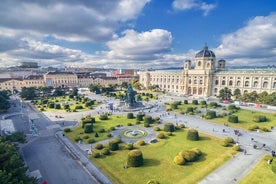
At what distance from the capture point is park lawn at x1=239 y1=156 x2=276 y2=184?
880 inches

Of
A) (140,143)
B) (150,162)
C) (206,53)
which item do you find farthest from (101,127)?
(206,53)

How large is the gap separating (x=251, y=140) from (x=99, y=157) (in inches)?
1206

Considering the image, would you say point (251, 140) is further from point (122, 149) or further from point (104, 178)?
point (104, 178)

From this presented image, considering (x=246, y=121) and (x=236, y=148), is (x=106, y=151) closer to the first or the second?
(x=236, y=148)

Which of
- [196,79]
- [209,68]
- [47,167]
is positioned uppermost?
[209,68]

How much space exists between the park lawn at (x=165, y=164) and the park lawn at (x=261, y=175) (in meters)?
3.95

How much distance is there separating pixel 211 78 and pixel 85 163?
290 ft

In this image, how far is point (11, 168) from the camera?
1709 centimetres

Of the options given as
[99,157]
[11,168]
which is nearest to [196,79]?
[99,157]

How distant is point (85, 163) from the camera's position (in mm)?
27344

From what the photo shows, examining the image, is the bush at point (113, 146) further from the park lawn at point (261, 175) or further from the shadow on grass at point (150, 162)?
the park lawn at point (261, 175)

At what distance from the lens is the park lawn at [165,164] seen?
23.3 meters

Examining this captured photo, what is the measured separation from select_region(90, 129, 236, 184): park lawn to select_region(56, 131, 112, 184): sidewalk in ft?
2.47

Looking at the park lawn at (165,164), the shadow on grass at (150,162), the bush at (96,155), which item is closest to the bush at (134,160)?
the park lawn at (165,164)
